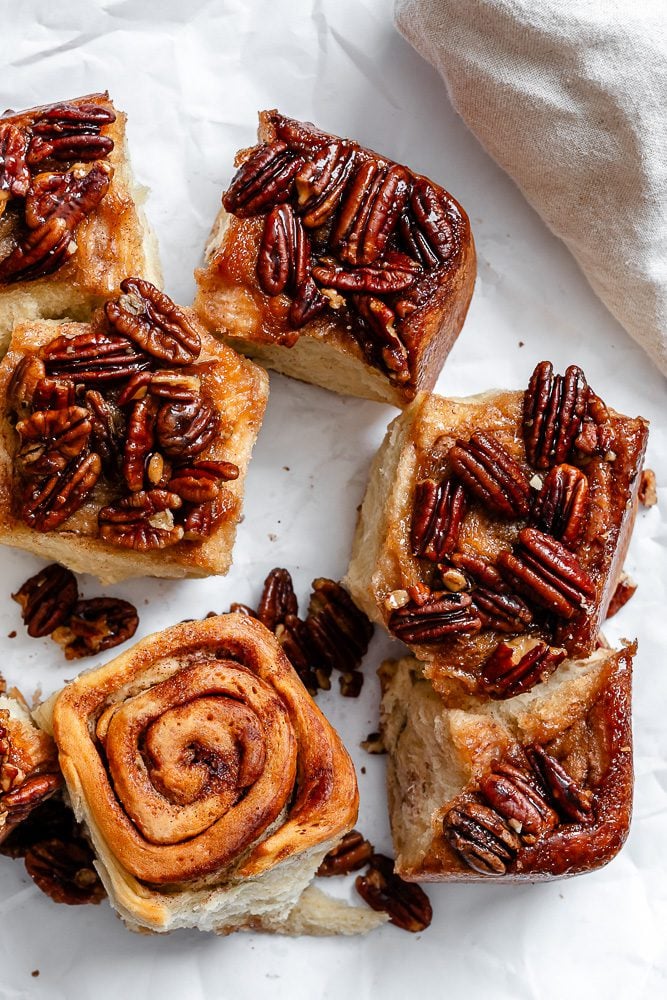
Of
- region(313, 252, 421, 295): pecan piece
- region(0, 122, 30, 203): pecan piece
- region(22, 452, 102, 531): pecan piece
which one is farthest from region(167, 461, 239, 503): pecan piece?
region(0, 122, 30, 203): pecan piece

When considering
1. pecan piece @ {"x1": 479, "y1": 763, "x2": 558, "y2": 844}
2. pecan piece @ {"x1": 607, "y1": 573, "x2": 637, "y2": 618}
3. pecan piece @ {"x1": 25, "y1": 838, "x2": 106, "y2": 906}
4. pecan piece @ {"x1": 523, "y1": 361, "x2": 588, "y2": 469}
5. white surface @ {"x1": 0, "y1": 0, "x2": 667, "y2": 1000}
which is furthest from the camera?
pecan piece @ {"x1": 607, "y1": 573, "x2": 637, "y2": 618}

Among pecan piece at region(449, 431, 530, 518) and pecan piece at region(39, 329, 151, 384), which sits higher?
pecan piece at region(449, 431, 530, 518)

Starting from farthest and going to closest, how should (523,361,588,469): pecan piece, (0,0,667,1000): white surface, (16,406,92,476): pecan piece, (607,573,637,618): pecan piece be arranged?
(607,573,637,618): pecan piece
(0,0,667,1000): white surface
(523,361,588,469): pecan piece
(16,406,92,476): pecan piece

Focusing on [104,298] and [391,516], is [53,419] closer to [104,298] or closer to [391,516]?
[104,298]

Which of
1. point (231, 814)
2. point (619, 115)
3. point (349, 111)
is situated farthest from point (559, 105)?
point (231, 814)

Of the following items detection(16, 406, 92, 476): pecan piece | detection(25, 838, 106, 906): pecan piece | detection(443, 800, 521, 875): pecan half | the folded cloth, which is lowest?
detection(25, 838, 106, 906): pecan piece

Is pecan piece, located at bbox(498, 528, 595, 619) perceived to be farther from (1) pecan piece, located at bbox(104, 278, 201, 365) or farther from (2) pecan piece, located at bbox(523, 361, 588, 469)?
(1) pecan piece, located at bbox(104, 278, 201, 365)

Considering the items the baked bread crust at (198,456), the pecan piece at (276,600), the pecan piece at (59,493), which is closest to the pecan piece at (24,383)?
the baked bread crust at (198,456)

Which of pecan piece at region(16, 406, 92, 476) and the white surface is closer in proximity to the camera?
pecan piece at region(16, 406, 92, 476)

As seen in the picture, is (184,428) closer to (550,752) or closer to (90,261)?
(90,261)
